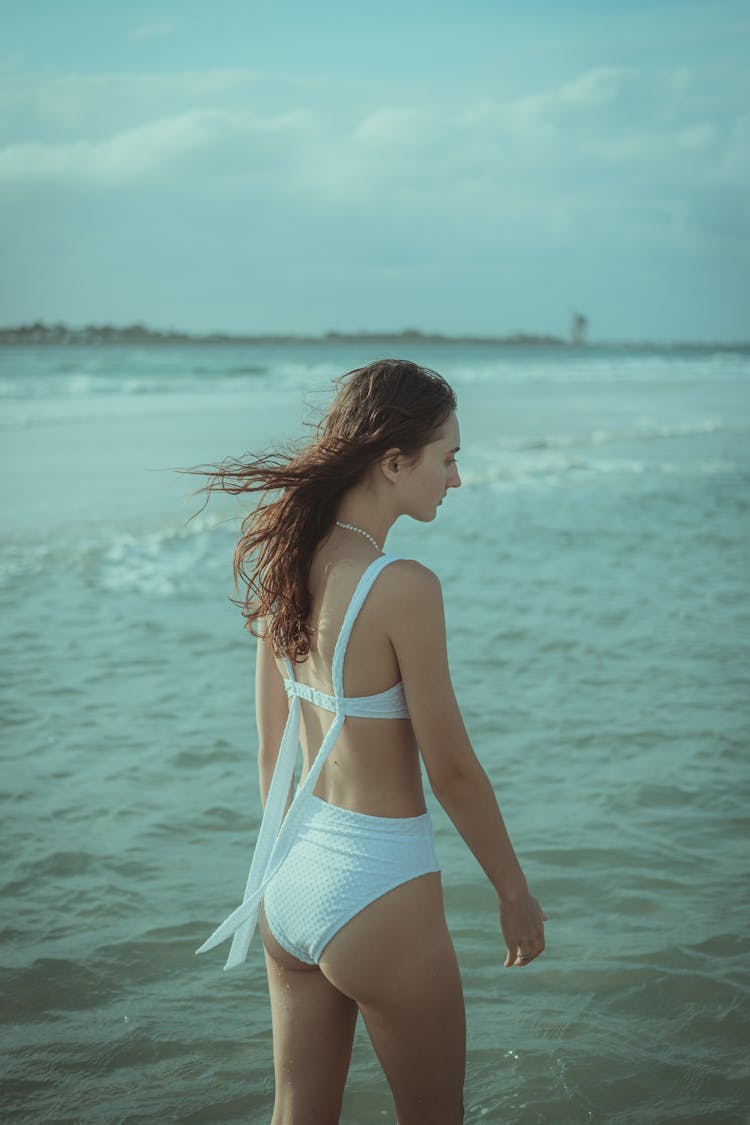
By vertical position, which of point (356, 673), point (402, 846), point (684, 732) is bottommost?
point (684, 732)

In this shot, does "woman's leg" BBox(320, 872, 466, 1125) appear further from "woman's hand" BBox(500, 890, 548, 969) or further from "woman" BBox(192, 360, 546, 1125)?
"woman's hand" BBox(500, 890, 548, 969)

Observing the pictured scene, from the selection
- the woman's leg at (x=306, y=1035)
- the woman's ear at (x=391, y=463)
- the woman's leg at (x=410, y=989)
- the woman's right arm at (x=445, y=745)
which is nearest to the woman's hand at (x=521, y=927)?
the woman's right arm at (x=445, y=745)

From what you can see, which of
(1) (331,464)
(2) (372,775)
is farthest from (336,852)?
(1) (331,464)

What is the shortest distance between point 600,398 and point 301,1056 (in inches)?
1272

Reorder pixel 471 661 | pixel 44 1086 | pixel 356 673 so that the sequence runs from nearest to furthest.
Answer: pixel 356 673 → pixel 44 1086 → pixel 471 661

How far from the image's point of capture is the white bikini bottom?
6.70 ft

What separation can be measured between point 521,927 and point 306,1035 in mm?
482

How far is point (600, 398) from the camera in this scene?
33.2 metres

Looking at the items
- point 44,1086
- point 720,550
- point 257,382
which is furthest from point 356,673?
point 257,382

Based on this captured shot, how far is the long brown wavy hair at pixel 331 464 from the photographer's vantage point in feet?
6.82

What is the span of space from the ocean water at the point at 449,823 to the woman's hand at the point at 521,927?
3.87 feet

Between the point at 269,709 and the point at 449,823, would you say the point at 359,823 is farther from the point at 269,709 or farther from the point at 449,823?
the point at 449,823

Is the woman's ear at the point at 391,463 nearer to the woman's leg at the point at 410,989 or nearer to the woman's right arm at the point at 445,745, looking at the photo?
the woman's right arm at the point at 445,745

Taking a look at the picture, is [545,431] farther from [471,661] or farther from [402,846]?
[402,846]
